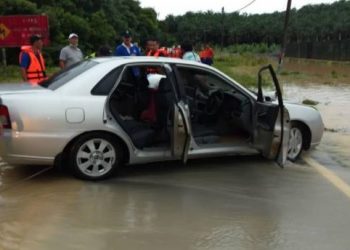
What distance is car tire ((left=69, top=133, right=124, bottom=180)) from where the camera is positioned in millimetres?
6605

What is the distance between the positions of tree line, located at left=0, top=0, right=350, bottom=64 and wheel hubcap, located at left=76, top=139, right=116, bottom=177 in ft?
102

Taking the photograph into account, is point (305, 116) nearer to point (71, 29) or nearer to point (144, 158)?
point (144, 158)

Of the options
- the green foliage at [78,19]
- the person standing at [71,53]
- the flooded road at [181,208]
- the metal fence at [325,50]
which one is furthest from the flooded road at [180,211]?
the metal fence at [325,50]

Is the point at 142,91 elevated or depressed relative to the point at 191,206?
elevated

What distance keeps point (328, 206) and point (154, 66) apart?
2583 mm

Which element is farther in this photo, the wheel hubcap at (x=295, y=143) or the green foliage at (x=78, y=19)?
the green foliage at (x=78, y=19)

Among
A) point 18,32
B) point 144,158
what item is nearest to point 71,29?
point 18,32

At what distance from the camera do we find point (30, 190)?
20.9ft

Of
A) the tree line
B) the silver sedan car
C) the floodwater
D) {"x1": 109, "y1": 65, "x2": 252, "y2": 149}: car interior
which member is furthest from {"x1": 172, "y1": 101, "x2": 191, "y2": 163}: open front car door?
the tree line

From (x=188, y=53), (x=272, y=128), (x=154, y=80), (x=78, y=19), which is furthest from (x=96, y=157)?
(x=78, y=19)

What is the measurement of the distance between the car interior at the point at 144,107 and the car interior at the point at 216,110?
0.40 m

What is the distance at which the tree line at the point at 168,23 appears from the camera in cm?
4161

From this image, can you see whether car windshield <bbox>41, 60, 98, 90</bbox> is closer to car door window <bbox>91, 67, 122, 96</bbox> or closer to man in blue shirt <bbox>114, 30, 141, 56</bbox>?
car door window <bbox>91, 67, 122, 96</bbox>

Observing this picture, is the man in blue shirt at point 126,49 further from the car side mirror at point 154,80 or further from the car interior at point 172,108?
the car side mirror at point 154,80
